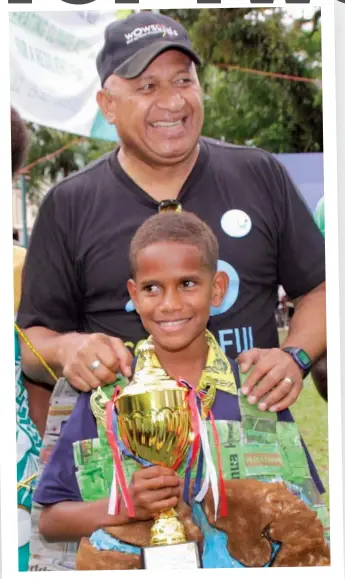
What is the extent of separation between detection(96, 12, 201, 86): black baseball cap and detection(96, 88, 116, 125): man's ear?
0.11ft

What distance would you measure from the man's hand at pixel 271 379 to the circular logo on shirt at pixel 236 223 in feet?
1.06

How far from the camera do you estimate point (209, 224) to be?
2.19 metres

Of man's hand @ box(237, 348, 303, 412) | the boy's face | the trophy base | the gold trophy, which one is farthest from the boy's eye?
the trophy base

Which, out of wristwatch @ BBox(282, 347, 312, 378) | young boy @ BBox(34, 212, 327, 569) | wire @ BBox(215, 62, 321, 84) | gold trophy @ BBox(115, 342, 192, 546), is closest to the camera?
gold trophy @ BBox(115, 342, 192, 546)

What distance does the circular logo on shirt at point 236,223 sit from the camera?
2.20 m

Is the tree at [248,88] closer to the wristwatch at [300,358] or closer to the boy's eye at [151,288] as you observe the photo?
the boy's eye at [151,288]

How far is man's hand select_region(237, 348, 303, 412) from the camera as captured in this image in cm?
212

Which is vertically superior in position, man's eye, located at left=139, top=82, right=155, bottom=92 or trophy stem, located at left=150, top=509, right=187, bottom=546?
man's eye, located at left=139, top=82, right=155, bottom=92

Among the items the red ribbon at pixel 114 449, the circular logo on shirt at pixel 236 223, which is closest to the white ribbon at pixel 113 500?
the red ribbon at pixel 114 449

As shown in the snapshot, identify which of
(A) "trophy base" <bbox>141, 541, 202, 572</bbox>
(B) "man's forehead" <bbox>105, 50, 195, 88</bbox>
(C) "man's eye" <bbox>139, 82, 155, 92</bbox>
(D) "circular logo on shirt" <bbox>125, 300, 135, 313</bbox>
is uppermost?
(B) "man's forehead" <bbox>105, 50, 195, 88</bbox>

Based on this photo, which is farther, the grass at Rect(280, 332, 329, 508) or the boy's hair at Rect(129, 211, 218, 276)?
the grass at Rect(280, 332, 329, 508)

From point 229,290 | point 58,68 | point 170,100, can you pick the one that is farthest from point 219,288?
point 58,68

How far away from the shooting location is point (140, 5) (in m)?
2.21

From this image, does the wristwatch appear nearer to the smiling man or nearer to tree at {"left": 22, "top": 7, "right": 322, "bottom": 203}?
the smiling man
